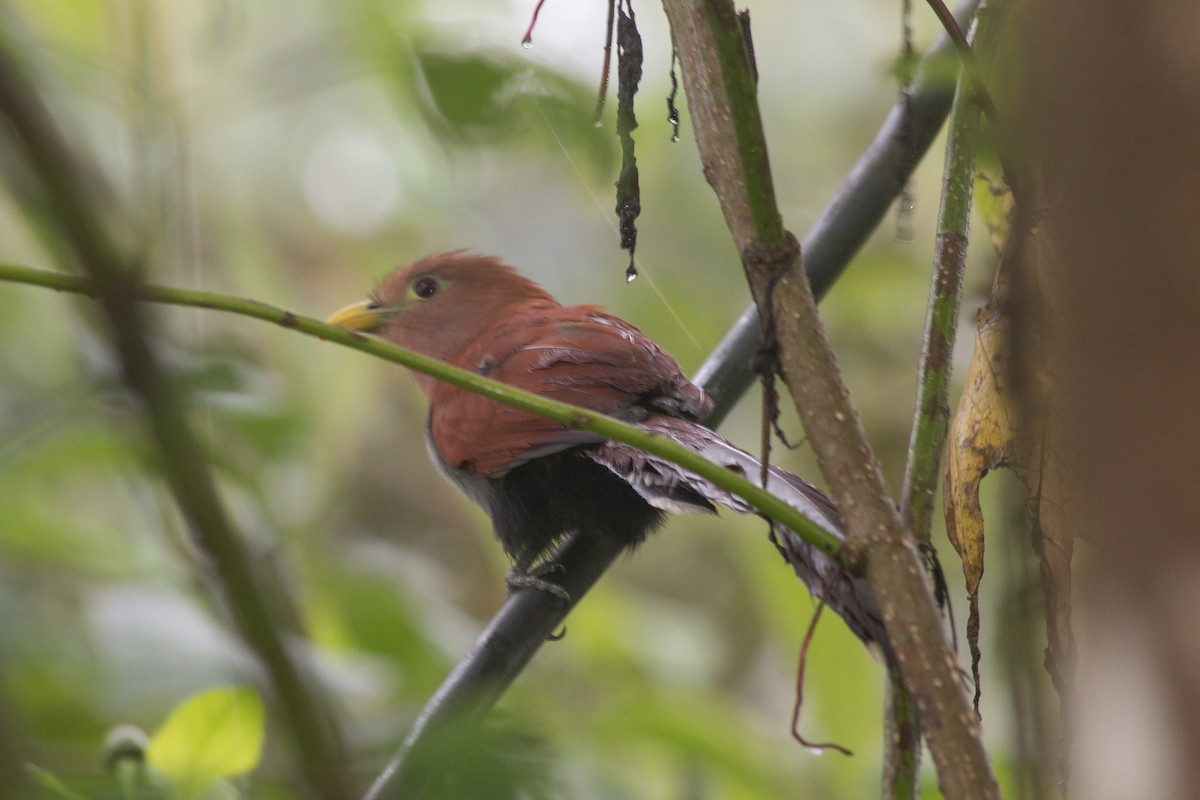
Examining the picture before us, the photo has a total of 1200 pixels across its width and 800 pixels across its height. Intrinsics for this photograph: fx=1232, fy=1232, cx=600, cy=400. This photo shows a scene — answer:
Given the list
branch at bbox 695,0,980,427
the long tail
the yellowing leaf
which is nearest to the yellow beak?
the long tail

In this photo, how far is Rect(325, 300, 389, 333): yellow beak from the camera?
3409 millimetres

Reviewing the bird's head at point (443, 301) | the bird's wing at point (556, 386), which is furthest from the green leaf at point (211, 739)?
the bird's head at point (443, 301)

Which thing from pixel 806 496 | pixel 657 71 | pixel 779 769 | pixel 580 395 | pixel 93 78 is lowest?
pixel 806 496

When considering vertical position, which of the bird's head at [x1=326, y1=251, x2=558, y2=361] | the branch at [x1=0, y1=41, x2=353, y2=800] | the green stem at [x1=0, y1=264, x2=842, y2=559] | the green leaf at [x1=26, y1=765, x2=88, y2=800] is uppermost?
the bird's head at [x1=326, y1=251, x2=558, y2=361]

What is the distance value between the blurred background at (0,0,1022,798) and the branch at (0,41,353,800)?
66 mm

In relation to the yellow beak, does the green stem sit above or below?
below

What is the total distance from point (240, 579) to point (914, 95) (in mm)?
1425

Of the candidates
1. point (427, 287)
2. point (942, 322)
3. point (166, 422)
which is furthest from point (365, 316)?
point (166, 422)

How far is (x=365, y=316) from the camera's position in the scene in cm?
345

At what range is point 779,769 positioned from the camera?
2.32m

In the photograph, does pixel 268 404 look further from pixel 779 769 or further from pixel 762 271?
pixel 762 271

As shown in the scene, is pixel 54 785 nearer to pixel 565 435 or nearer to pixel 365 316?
pixel 565 435

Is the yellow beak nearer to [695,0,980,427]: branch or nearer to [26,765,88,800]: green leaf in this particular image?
[695,0,980,427]: branch

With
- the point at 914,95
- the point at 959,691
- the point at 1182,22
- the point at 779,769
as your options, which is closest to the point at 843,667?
the point at 779,769
